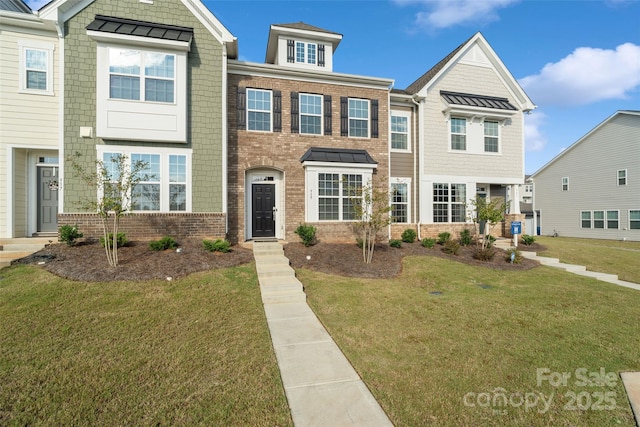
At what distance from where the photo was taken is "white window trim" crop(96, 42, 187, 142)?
965cm

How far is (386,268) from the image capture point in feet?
31.3

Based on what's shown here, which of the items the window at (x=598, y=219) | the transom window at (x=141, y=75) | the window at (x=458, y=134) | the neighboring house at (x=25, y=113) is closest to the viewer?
the neighboring house at (x=25, y=113)

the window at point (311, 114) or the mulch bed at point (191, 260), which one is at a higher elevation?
the window at point (311, 114)

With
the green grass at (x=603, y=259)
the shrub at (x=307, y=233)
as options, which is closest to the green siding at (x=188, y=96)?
the shrub at (x=307, y=233)

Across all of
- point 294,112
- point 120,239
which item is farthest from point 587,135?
point 120,239

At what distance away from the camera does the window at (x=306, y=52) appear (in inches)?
542

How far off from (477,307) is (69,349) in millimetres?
7415

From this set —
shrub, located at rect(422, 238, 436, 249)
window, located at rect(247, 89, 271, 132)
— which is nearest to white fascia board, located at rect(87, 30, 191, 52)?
window, located at rect(247, 89, 271, 132)

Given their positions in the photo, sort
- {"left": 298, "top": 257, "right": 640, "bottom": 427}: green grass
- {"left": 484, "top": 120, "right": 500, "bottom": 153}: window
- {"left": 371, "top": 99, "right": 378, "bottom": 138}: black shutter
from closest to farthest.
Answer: {"left": 298, "top": 257, "right": 640, "bottom": 427}: green grass < {"left": 371, "top": 99, "right": 378, "bottom": 138}: black shutter < {"left": 484, "top": 120, "right": 500, "bottom": 153}: window

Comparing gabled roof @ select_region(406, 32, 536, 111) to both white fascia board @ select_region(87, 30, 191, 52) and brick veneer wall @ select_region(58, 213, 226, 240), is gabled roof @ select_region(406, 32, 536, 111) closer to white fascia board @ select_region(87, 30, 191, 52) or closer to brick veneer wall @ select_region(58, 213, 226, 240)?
white fascia board @ select_region(87, 30, 191, 52)

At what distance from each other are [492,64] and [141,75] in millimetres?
15633

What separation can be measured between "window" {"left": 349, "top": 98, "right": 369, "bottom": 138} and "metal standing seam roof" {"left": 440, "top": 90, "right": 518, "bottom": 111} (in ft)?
13.1

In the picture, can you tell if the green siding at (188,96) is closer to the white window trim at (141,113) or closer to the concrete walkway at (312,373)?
the white window trim at (141,113)

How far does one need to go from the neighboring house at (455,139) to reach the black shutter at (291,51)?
4.93 m
